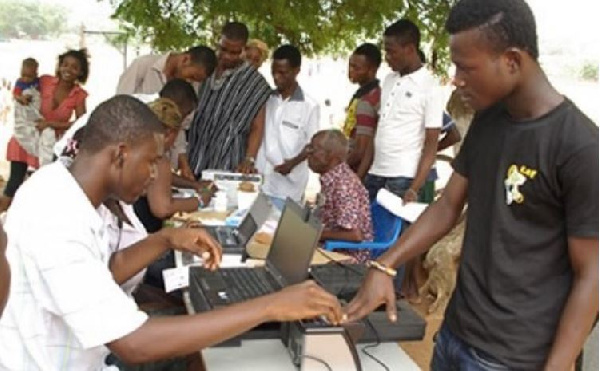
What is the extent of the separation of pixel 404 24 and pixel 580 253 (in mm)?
2647

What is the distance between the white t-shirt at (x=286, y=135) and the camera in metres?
4.11

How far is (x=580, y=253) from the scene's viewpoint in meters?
1.23

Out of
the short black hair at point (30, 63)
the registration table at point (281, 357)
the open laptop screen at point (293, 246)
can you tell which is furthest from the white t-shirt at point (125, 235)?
the short black hair at point (30, 63)

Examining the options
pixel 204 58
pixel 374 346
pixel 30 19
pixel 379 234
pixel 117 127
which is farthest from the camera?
pixel 30 19

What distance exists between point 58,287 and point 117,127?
41cm

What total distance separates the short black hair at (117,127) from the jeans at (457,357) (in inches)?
32.0

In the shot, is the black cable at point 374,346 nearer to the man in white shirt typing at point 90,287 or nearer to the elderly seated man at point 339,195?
the man in white shirt typing at point 90,287

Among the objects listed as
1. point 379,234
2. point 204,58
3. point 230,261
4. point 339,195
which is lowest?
point 379,234

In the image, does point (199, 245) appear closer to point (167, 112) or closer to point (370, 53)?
point (167, 112)

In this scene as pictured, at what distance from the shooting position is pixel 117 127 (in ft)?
5.25

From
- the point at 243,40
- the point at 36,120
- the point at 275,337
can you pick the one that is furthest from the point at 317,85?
the point at 275,337

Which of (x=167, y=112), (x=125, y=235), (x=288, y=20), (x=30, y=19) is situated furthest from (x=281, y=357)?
(x=30, y=19)

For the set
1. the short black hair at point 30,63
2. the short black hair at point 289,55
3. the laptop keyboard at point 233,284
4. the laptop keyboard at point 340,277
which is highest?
the short black hair at point 289,55

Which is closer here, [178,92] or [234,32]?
[178,92]
